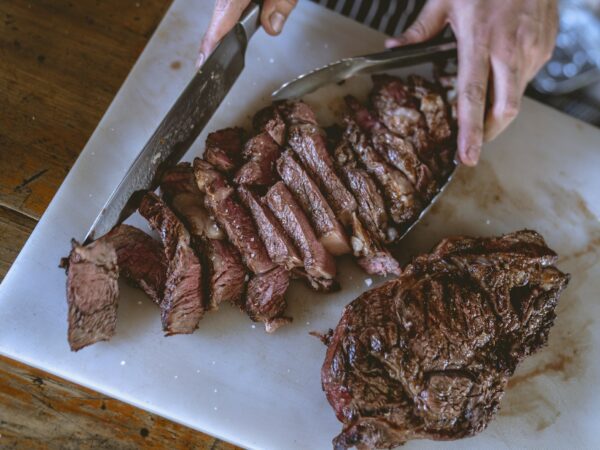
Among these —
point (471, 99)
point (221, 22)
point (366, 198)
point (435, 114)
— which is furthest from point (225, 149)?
point (471, 99)

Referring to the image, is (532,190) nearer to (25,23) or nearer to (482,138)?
(482,138)

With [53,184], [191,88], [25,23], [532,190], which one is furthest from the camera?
[532,190]

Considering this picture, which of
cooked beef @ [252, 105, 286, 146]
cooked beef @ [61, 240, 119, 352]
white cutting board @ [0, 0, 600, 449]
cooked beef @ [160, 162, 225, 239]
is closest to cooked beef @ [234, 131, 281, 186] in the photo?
cooked beef @ [252, 105, 286, 146]

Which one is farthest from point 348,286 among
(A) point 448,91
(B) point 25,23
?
(B) point 25,23

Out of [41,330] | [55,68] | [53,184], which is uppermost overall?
[55,68]

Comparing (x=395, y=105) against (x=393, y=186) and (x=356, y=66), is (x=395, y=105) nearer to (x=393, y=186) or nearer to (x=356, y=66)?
(x=356, y=66)

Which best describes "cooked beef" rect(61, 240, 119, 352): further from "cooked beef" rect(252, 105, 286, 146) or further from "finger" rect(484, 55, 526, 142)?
"finger" rect(484, 55, 526, 142)

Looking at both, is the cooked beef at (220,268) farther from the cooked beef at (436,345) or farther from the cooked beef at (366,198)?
the cooked beef at (366,198)
